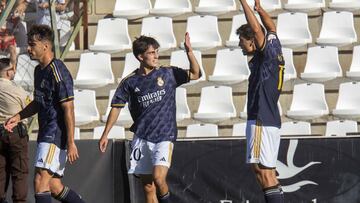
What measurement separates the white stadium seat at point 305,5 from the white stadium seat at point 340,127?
2.21 metres

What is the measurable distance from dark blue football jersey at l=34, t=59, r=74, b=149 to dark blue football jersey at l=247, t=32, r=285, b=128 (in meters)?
1.71

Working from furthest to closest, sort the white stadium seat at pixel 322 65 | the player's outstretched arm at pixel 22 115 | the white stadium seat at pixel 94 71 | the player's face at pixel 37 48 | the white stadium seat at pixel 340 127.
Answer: the white stadium seat at pixel 94 71 < the white stadium seat at pixel 322 65 < the white stadium seat at pixel 340 127 < the player's outstretched arm at pixel 22 115 < the player's face at pixel 37 48

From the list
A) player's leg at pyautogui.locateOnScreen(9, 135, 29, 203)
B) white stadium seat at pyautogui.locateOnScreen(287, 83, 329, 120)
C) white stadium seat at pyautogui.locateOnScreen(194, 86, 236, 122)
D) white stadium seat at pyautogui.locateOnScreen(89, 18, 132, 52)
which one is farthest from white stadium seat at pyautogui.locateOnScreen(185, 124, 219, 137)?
player's leg at pyautogui.locateOnScreen(9, 135, 29, 203)

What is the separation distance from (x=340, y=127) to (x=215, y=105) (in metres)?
1.84

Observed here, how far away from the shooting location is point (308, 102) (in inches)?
562

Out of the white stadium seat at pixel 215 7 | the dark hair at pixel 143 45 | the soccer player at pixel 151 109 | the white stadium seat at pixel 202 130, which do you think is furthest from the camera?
the white stadium seat at pixel 215 7

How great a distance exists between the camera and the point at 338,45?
48.7ft

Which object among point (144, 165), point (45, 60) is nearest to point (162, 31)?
point (144, 165)

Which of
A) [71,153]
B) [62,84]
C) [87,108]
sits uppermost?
[62,84]

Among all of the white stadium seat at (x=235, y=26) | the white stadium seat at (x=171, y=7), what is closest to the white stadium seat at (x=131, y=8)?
the white stadium seat at (x=171, y=7)

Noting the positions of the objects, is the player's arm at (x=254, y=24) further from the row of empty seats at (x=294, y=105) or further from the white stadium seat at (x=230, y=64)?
the white stadium seat at (x=230, y=64)

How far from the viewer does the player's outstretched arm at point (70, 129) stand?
31.1 feet

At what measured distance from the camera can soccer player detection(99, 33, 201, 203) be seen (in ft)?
34.3

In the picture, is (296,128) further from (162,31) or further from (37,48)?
(37,48)
